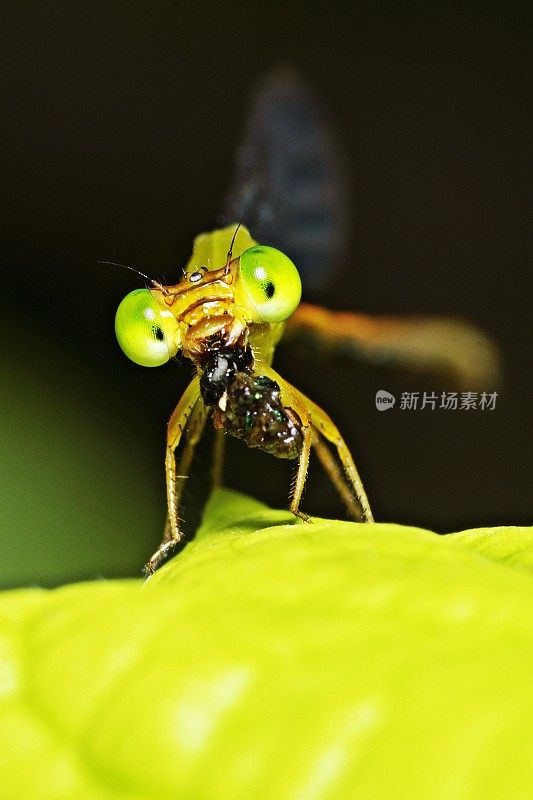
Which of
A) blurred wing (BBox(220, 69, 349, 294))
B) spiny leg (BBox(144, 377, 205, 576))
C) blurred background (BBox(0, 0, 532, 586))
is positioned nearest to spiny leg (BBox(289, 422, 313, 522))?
spiny leg (BBox(144, 377, 205, 576))

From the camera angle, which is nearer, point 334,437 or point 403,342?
point 334,437

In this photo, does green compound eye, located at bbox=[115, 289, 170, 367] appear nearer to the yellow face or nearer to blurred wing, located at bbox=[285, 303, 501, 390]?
the yellow face

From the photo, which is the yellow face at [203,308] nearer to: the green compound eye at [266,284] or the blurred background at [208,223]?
the green compound eye at [266,284]

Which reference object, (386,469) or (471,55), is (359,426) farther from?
(471,55)

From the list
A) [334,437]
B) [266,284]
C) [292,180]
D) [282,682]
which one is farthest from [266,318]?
[282,682]

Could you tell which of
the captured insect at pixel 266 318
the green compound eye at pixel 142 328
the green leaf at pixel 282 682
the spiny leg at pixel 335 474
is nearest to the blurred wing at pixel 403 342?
the captured insect at pixel 266 318

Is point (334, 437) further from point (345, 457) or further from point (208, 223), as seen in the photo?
point (208, 223)
